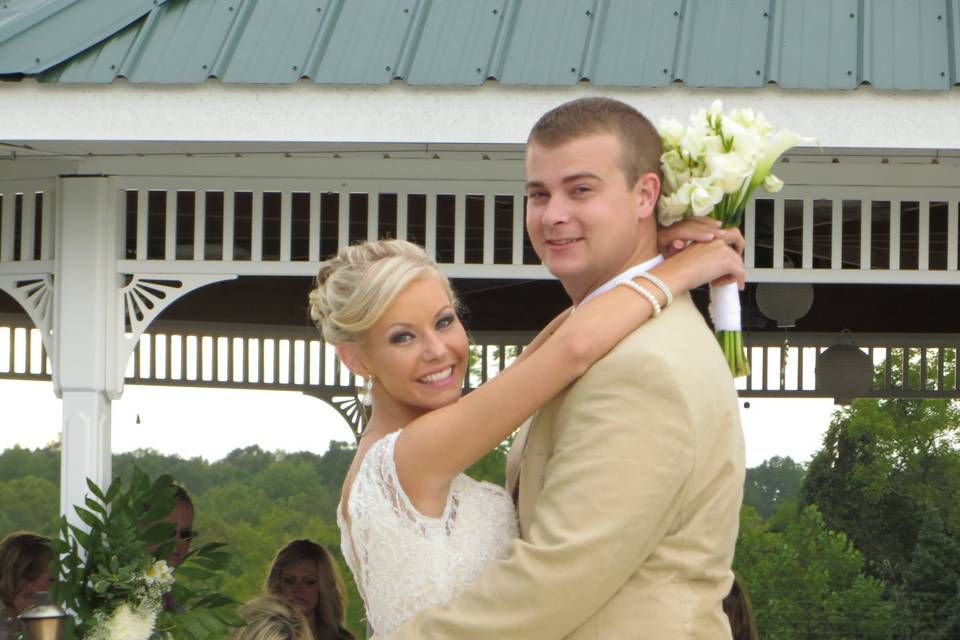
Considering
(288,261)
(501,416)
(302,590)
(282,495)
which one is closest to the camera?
(501,416)

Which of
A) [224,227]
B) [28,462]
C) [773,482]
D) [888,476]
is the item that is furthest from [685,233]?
[28,462]

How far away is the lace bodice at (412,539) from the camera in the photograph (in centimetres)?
295

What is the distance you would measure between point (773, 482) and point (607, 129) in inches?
814

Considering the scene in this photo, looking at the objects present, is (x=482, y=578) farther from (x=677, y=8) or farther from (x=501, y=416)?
(x=677, y=8)

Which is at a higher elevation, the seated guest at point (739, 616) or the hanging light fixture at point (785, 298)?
the hanging light fixture at point (785, 298)

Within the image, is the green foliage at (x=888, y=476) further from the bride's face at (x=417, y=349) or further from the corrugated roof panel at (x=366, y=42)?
the bride's face at (x=417, y=349)

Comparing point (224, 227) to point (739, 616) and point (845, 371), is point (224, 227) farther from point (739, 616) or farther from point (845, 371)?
point (845, 371)

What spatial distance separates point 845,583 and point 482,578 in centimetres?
1675

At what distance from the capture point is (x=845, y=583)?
61.3 ft

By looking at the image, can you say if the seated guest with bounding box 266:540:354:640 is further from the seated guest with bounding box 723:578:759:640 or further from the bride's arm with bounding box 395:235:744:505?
the bride's arm with bounding box 395:235:744:505

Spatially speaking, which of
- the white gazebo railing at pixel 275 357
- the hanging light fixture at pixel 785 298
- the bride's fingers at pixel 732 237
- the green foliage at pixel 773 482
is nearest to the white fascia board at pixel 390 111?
the bride's fingers at pixel 732 237

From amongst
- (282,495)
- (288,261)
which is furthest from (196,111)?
(282,495)

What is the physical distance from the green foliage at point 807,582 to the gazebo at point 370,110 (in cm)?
1056

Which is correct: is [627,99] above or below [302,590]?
above
